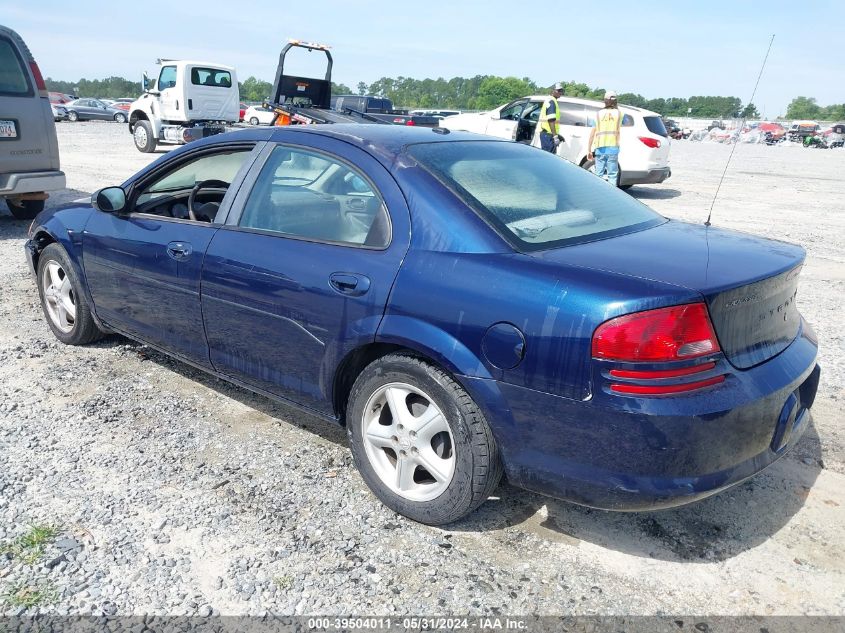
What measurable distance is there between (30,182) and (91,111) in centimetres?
3422

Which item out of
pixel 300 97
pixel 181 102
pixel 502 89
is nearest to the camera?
pixel 300 97

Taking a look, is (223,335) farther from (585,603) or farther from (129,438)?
(585,603)

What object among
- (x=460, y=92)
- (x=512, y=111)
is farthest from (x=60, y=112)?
(x=460, y=92)

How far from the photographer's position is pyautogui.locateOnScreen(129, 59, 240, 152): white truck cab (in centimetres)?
1778

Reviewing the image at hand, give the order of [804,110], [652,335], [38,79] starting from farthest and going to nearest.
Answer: [804,110] < [38,79] < [652,335]

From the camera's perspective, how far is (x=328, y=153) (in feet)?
10.5

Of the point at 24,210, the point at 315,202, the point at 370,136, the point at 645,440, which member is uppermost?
the point at 370,136

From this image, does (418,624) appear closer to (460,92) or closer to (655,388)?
(655,388)

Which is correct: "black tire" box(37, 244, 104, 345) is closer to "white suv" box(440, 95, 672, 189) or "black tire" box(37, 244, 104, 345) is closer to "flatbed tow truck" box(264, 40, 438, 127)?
"flatbed tow truck" box(264, 40, 438, 127)

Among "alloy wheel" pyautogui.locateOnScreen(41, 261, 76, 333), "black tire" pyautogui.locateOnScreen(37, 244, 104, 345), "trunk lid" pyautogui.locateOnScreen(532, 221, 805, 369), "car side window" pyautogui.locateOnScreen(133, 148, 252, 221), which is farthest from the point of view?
"alloy wheel" pyautogui.locateOnScreen(41, 261, 76, 333)

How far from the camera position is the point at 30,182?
773 cm

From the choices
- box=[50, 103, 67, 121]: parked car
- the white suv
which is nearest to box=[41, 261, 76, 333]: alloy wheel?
the white suv

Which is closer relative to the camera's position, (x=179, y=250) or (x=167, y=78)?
(x=179, y=250)

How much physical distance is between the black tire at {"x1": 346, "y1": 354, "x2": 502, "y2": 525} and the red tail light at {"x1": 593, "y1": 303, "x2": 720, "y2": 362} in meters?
0.56
